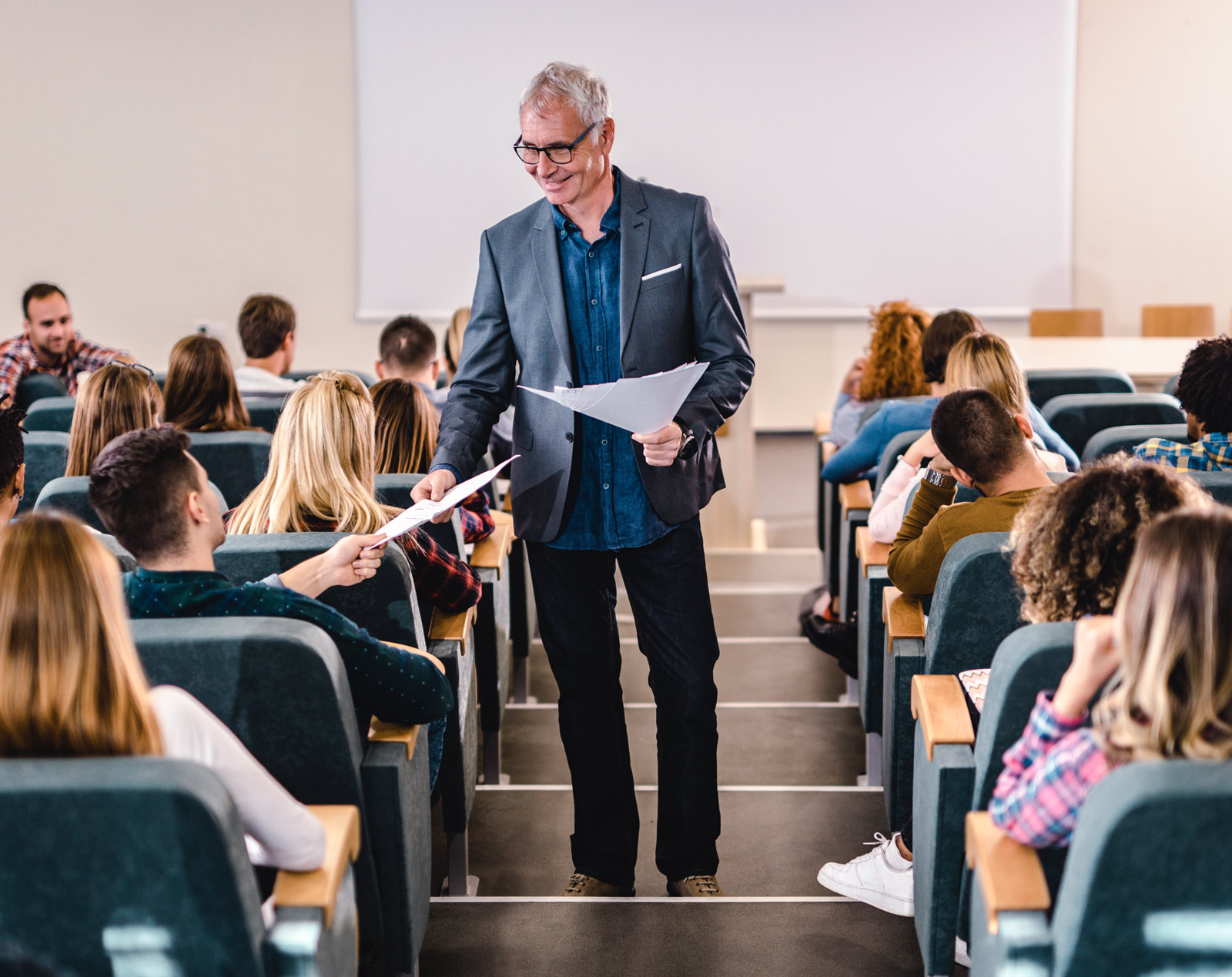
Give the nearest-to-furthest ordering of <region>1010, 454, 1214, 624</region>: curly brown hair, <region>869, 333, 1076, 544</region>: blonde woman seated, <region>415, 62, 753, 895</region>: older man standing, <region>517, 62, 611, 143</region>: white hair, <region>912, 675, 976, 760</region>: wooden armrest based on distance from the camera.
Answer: <region>1010, 454, 1214, 624</region>: curly brown hair < <region>912, 675, 976, 760</region>: wooden armrest < <region>517, 62, 611, 143</region>: white hair < <region>415, 62, 753, 895</region>: older man standing < <region>869, 333, 1076, 544</region>: blonde woman seated

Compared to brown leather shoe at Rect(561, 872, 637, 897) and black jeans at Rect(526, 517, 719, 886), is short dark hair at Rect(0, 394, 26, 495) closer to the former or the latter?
black jeans at Rect(526, 517, 719, 886)

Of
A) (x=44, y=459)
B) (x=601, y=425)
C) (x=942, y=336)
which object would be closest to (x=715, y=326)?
(x=601, y=425)

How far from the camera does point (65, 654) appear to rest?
49.5 inches

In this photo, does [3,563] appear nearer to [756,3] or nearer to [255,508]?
[255,508]

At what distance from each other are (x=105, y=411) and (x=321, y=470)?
103cm

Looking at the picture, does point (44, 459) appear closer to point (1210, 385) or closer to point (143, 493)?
point (143, 493)

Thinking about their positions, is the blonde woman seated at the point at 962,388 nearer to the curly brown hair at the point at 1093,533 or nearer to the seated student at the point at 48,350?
the curly brown hair at the point at 1093,533

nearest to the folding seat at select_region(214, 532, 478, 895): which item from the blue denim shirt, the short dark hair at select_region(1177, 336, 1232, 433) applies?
the blue denim shirt

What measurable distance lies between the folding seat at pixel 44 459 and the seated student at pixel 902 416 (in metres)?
2.17

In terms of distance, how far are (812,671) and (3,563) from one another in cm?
293

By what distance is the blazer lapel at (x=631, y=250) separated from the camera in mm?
2172

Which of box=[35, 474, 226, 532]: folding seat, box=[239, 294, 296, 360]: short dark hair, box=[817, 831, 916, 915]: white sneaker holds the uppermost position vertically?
box=[239, 294, 296, 360]: short dark hair

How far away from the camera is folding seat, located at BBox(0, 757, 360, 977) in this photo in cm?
116

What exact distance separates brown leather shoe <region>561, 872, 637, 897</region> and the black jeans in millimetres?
12
